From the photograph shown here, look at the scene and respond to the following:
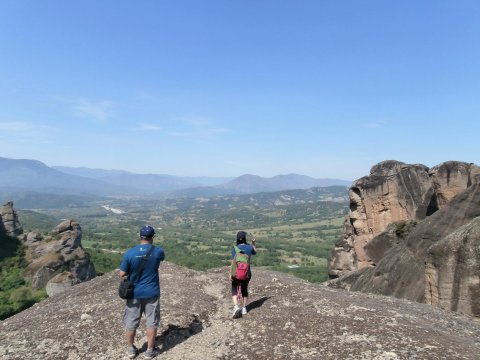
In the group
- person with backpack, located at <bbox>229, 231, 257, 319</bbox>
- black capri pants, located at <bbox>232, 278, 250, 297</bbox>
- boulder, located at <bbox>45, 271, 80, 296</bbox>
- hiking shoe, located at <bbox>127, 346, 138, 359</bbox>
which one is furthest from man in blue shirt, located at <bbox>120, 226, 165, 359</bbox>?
boulder, located at <bbox>45, 271, 80, 296</bbox>

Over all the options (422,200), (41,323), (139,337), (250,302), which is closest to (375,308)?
(250,302)

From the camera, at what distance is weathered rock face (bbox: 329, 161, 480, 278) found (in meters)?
40.3

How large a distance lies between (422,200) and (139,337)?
3736cm

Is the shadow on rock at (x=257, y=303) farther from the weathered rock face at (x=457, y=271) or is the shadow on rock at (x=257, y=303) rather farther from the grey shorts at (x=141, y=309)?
the weathered rock face at (x=457, y=271)

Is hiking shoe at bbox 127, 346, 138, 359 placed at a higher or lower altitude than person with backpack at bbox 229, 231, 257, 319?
lower

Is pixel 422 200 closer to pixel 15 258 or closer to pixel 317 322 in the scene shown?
pixel 317 322

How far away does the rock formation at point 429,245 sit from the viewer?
1942cm

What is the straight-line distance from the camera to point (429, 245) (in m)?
26.5

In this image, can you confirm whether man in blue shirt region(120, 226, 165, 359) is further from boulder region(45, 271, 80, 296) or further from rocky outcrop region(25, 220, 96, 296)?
rocky outcrop region(25, 220, 96, 296)

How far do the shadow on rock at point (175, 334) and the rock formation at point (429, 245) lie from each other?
41.4ft

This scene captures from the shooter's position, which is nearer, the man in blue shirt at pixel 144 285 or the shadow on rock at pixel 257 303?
the man in blue shirt at pixel 144 285

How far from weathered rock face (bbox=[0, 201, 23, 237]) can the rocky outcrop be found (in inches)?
170

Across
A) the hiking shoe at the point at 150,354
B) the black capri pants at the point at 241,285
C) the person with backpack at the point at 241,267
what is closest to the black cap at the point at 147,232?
the hiking shoe at the point at 150,354

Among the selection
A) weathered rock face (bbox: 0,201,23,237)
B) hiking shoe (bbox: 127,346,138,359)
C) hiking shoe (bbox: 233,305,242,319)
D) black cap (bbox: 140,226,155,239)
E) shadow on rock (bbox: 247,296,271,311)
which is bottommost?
weathered rock face (bbox: 0,201,23,237)
